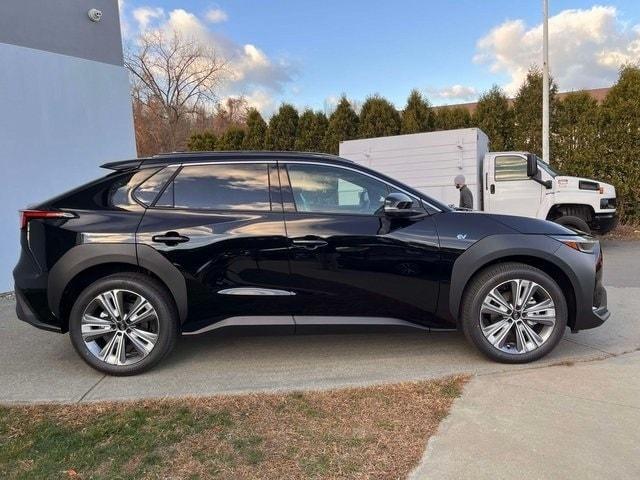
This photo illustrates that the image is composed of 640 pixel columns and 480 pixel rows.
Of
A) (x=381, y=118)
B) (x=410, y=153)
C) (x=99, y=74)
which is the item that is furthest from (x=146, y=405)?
(x=381, y=118)

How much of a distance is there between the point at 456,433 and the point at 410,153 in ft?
28.7

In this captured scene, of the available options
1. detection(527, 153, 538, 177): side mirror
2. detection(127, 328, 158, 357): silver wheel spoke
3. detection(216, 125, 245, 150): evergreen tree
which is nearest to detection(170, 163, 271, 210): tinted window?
detection(127, 328, 158, 357): silver wheel spoke

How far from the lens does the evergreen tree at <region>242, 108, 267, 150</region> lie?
59.9 feet

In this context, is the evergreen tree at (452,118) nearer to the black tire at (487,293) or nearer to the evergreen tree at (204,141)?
the evergreen tree at (204,141)

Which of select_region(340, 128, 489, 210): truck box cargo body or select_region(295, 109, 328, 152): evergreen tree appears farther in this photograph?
select_region(295, 109, 328, 152): evergreen tree

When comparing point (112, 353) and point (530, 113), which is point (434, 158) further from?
point (112, 353)

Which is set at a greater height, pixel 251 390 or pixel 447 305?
pixel 447 305

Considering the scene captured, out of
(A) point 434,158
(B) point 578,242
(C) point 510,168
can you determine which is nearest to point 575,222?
(C) point 510,168

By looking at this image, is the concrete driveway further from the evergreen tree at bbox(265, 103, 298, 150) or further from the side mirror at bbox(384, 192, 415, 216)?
the evergreen tree at bbox(265, 103, 298, 150)

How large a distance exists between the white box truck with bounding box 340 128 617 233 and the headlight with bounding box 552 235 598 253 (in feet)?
20.0

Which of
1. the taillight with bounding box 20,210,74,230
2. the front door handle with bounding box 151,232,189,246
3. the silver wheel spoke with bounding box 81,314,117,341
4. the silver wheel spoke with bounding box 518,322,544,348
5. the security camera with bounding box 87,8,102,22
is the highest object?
the security camera with bounding box 87,8,102,22

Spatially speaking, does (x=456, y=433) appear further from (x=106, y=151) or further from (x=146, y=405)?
(x=106, y=151)

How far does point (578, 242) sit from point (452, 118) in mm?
12863

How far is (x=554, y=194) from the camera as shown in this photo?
10094mm
